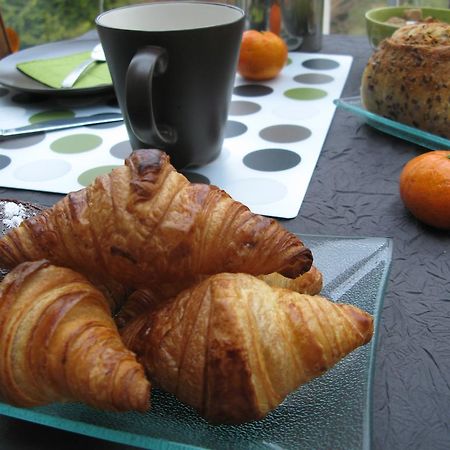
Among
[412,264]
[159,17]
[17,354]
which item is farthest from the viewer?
[159,17]

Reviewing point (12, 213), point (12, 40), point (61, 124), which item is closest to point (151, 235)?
point (12, 213)

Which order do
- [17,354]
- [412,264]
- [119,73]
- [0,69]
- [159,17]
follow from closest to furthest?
1. [17,354]
2. [412,264]
3. [119,73]
4. [159,17]
5. [0,69]

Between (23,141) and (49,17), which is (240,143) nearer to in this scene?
(23,141)

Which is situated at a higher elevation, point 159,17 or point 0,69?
point 159,17

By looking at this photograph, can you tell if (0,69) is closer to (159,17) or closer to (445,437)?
(159,17)

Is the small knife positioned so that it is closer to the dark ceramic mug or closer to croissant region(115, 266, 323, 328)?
the dark ceramic mug

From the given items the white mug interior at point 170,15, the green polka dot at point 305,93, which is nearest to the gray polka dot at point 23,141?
the white mug interior at point 170,15

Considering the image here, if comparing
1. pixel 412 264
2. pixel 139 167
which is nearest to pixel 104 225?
pixel 139 167
